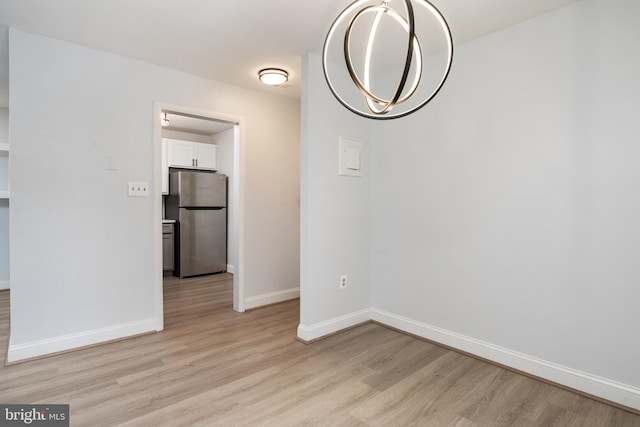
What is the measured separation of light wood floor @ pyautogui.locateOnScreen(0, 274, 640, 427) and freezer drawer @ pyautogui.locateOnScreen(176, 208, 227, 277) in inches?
98.2

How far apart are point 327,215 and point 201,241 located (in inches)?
128

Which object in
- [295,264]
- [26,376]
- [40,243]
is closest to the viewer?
[26,376]

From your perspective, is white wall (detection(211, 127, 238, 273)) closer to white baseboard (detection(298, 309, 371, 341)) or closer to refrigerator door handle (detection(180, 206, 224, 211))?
refrigerator door handle (detection(180, 206, 224, 211))

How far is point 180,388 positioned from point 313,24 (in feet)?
8.42

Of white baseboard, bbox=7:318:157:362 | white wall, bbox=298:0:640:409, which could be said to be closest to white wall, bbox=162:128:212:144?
white baseboard, bbox=7:318:157:362

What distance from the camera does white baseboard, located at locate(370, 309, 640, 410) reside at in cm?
200

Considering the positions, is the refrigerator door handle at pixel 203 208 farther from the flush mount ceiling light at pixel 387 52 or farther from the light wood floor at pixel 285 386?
the flush mount ceiling light at pixel 387 52

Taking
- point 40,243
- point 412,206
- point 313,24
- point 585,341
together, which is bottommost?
point 585,341

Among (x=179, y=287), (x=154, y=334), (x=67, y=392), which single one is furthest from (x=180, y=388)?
(x=179, y=287)

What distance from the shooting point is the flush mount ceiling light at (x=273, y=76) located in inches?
125

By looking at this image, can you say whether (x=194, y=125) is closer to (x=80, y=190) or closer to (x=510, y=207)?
(x=80, y=190)

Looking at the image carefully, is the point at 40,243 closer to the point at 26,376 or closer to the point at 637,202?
the point at 26,376

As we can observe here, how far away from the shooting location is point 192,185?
547cm

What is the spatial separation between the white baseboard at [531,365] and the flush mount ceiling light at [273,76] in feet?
8.16
